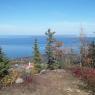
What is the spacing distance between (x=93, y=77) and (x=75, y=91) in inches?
111

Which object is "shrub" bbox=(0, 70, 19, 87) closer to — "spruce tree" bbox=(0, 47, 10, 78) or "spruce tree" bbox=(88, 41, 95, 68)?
"spruce tree" bbox=(0, 47, 10, 78)

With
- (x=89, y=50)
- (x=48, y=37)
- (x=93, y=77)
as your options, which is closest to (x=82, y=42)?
(x=89, y=50)

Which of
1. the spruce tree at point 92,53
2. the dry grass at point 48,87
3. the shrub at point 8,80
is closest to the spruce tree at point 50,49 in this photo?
the spruce tree at point 92,53

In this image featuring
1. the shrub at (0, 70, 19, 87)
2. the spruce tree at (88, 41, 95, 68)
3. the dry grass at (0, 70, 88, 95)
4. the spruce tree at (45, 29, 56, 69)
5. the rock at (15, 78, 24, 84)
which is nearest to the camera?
the dry grass at (0, 70, 88, 95)

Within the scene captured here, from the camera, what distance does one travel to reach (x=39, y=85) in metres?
20.0

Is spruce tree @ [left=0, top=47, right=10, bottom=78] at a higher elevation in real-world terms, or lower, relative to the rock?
higher

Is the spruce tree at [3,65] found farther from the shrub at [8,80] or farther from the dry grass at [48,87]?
the dry grass at [48,87]

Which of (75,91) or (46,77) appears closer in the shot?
(75,91)

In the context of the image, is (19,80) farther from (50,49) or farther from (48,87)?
(50,49)

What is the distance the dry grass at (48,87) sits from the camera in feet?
60.5

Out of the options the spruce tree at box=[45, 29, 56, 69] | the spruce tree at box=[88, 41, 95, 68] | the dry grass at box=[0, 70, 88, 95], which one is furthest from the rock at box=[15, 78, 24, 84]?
the spruce tree at box=[88, 41, 95, 68]

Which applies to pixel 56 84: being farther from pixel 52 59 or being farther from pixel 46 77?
pixel 52 59

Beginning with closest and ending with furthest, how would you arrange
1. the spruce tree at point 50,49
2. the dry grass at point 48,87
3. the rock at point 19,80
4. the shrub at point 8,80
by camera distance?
the dry grass at point 48,87
the shrub at point 8,80
the rock at point 19,80
the spruce tree at point 50,49

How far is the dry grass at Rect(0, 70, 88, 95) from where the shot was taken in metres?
18.4
